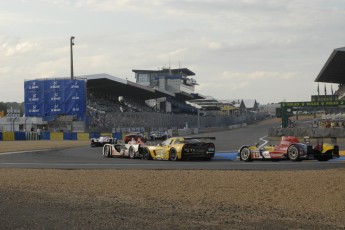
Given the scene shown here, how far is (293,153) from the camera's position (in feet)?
65.7

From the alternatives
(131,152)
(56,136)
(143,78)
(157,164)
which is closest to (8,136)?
(56,136)

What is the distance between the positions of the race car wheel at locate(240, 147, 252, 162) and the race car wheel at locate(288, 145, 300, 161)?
1746mm

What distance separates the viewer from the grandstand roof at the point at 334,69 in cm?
5616

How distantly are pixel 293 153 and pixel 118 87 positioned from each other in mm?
61368

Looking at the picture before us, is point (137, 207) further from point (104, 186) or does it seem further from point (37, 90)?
point (37, 90)

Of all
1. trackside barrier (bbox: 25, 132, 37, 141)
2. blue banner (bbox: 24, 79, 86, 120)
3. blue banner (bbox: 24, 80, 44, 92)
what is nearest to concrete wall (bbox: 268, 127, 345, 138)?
blue banner (bbox: 24, 79, 86, 120)

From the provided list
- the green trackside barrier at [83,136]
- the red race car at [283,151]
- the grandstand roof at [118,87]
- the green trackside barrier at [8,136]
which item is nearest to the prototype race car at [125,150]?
the red race car at [283,151]

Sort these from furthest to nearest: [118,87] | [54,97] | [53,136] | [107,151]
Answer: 1. [118,87]
2. [53,136]
3. [54,97]
4. [107,151]

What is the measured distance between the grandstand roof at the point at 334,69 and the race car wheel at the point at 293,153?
35568 mm

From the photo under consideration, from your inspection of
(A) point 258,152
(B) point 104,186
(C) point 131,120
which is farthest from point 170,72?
(B) point 104,186

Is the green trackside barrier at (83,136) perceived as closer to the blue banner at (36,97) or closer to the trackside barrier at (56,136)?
the trackside barrier at (56,136)

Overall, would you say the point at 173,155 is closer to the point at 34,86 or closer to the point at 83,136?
the point at 83,136

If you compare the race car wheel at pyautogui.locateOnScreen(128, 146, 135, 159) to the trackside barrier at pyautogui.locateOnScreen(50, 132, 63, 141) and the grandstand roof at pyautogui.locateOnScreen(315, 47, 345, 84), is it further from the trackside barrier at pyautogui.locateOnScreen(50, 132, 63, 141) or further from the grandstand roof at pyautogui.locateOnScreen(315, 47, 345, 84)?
the grandstand roof at pyautogui.locateOnScreen(315, 47, 345, 84)

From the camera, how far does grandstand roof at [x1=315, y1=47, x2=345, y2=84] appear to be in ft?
184
